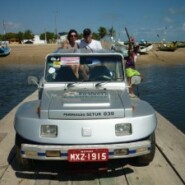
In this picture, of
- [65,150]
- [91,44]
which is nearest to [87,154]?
[65,150]

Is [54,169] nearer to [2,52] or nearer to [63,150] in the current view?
[63,150]

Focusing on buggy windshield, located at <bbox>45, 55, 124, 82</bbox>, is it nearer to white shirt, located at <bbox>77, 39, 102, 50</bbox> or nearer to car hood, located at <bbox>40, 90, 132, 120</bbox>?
car hood, located at <bbox>40, 90, 132, 120</bbox>

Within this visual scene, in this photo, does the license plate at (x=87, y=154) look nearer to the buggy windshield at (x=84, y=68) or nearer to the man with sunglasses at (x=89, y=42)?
the buggy windshield at (x=84, y=68)

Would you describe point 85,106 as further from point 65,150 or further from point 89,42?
point 89,42

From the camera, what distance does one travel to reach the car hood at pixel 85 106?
4.73 meters

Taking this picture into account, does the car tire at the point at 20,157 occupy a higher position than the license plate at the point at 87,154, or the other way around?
the license plate at the point at 87,154

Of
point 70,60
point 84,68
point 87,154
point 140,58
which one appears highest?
point 70,60

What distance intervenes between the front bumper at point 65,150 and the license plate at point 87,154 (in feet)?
0.13

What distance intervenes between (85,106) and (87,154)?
0.66 metres

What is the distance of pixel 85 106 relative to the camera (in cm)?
489

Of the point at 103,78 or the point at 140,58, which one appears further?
the point at 140,58

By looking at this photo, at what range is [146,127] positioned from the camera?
486 centimetres

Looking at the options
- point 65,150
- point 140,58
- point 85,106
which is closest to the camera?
point 65,150

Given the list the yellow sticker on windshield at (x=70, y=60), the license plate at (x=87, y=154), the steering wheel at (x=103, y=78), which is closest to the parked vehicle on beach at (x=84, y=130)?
the license plate at (x=87, y=154)
